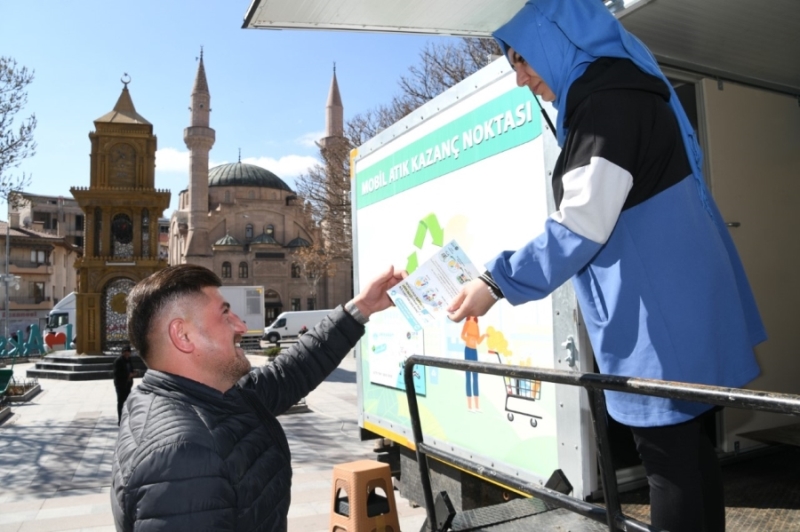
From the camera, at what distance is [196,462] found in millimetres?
1574

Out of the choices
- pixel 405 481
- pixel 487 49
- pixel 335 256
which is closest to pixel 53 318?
pixel 335 256

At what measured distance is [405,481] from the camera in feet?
16.6

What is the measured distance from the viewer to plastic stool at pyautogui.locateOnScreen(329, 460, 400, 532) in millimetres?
4883

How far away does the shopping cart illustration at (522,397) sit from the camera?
10.7 feet

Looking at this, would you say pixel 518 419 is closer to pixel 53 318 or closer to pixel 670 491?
pixel 670 491

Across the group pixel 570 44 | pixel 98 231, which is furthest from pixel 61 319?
pixel 570 44

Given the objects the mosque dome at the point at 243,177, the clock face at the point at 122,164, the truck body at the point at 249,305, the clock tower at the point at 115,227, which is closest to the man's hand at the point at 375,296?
the clock tower at the point at 115,227

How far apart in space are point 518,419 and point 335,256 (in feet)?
74.1

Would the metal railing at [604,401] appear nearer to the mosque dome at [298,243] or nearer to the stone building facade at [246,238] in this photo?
the stone building facade at [246,238]

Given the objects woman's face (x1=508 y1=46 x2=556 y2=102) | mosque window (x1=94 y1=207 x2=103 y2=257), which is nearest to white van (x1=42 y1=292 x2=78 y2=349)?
mosque window (x1=94 y1=207 x2=103 y2=257)

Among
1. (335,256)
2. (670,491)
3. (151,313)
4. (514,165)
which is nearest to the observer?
(670,491)

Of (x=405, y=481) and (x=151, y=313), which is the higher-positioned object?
(x=151, y=313)

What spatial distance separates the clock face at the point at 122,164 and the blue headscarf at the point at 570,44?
28761mm

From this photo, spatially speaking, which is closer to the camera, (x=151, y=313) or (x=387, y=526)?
(x=151, y=313)
